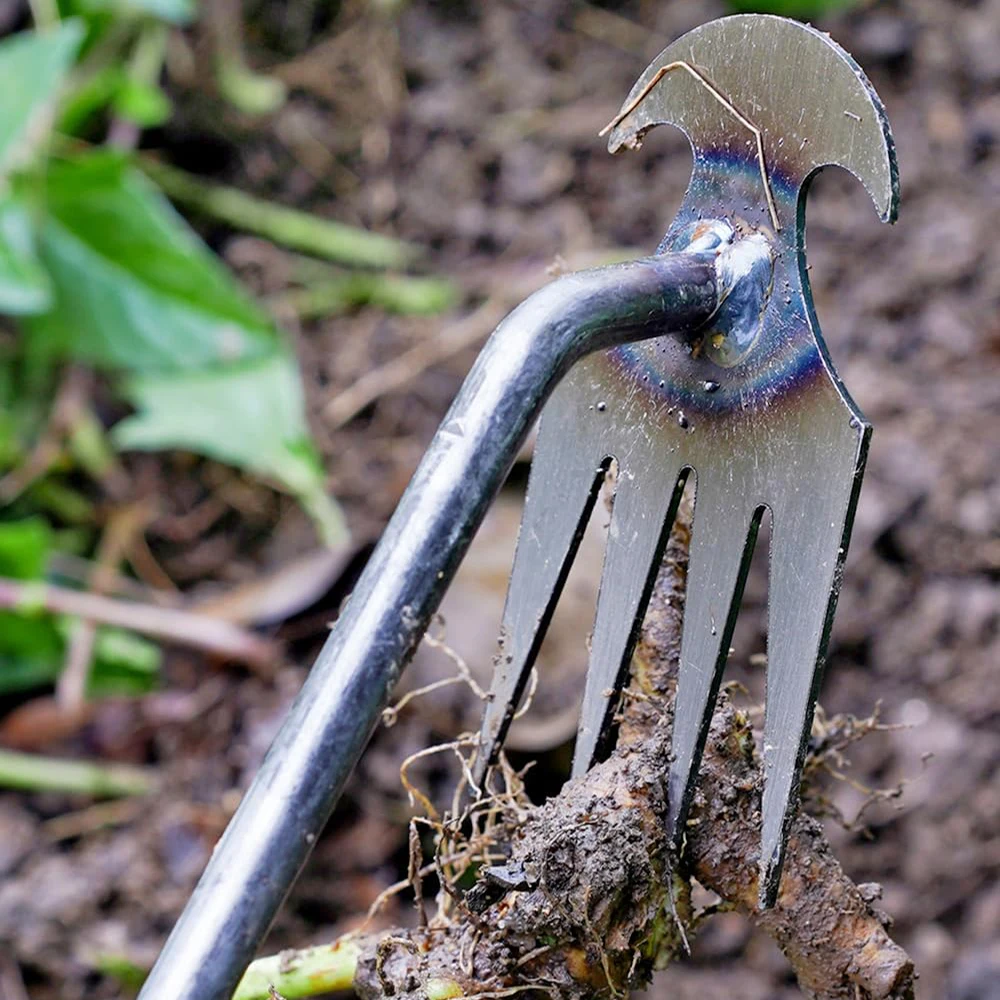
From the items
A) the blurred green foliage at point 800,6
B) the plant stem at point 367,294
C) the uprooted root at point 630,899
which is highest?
the blurred green foliage at point 800,6

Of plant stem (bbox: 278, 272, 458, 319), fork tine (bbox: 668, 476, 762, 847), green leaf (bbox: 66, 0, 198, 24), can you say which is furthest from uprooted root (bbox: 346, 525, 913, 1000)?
green leaf (bbox: 66, 0, 198, 24)

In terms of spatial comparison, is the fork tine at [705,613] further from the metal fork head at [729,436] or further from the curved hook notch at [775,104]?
the curved hook notch at [775,104]

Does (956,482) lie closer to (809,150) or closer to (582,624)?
(582,624)

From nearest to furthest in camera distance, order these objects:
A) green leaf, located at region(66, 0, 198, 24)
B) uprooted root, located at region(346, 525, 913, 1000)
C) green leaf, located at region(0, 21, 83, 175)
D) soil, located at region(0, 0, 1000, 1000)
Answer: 1. uprooted root, located at region(346, 525, 913, 1000)
2. soil, located at region(0, 0, 1000, 1000)
3. green leaf, located at region(0, 21, 83, 175)
4. green leaf, located at region(66, 0, 198, 24)

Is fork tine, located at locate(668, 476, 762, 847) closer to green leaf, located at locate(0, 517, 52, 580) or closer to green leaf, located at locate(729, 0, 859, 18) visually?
green leaf, located at locate(0, 517, 52, 580)

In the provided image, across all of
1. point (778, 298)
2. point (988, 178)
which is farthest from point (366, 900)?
point (988, 178)

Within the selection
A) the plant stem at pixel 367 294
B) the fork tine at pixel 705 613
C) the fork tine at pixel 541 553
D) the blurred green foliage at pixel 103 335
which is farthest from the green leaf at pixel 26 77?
the fork tine at pixel 705 613
